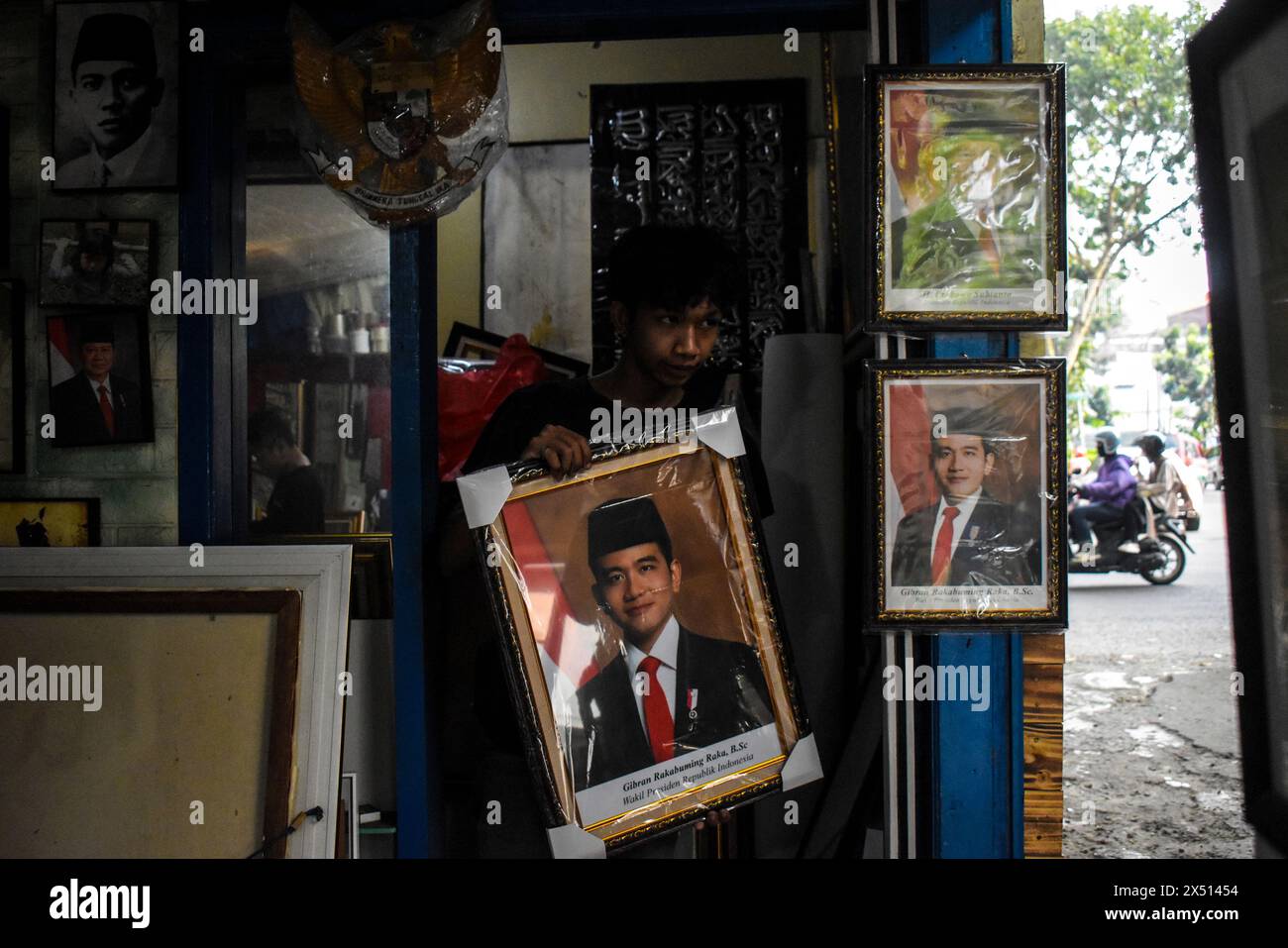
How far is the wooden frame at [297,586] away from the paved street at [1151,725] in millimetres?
2155

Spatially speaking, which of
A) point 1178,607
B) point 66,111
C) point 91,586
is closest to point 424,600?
point 91,586

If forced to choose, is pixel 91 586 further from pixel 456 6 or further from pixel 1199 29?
pixel 1199 29

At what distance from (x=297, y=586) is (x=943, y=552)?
4.19ft

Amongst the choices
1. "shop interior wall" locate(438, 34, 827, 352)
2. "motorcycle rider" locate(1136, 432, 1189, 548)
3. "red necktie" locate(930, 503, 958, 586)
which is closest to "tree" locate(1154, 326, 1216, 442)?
"motorcycle rider" locate(1136, 432, 1189, 548)

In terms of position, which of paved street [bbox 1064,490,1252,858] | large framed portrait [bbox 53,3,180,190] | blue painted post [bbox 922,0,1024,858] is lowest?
paved street [bbox 1064,490,1252,858]

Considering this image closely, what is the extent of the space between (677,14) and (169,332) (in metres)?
A: 1.28

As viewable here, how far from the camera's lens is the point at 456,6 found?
1909 mm

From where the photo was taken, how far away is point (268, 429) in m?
3.04

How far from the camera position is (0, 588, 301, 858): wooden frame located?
175cm

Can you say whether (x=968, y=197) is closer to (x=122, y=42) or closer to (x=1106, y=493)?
(x=122, y=42)

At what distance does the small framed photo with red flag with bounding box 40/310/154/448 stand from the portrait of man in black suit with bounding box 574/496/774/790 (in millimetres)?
1064

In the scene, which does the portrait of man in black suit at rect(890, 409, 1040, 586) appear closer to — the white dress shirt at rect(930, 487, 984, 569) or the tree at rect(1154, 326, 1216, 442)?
the white dress shirt at rect(930, 487, 984, 569)

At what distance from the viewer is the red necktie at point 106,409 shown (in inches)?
79.6

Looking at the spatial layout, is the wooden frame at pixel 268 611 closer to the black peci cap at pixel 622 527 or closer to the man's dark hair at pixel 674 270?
the black peci cap at pixel 622 527
